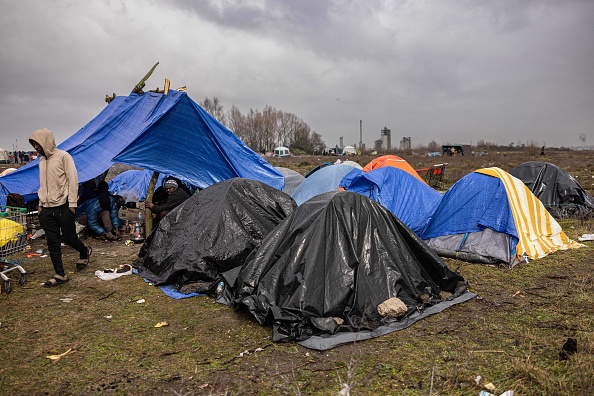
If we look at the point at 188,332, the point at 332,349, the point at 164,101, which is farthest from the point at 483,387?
the point at 164,101

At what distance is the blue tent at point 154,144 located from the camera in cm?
809

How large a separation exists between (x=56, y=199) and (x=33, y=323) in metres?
1.70

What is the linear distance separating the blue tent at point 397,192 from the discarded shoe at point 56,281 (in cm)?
568

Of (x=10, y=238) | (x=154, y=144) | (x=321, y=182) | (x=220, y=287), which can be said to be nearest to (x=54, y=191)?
(x=10, y=238)

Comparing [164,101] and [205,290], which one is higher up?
[164,101]

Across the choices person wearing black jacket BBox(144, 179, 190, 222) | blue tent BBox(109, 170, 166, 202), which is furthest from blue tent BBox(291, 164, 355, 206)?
blue tent BBox(109, 170, 166, 202)

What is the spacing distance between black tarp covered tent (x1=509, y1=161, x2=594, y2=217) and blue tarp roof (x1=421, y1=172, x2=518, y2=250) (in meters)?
4.84

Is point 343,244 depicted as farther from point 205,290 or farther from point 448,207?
point 448,207

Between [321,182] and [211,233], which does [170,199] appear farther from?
[321,182]

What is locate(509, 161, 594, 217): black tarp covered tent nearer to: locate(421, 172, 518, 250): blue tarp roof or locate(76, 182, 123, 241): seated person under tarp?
locate(421, 172, 518, 250): blue tarp roof

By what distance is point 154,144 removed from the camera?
26.6ft

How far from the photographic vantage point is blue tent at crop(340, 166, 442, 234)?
8.53 meters

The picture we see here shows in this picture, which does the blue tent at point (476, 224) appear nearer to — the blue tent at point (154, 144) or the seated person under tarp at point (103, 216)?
the blue tent at point (154, 144)

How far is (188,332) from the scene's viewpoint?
4.14 meters
